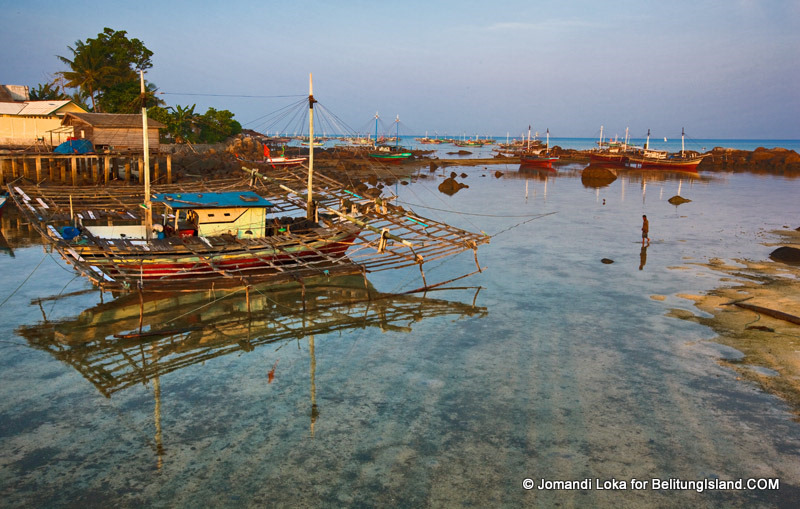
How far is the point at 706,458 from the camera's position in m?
10.9

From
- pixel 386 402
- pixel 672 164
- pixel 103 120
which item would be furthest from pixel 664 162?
pixel 386 402

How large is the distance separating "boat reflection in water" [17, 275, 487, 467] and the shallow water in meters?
0.10

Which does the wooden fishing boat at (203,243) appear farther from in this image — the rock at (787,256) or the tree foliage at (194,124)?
the tree foliage at (194,124)

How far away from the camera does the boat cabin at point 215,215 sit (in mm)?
22469

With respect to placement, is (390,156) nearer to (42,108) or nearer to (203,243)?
(42,108)

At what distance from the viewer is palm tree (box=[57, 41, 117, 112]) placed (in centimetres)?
5669

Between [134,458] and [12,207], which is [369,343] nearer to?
[134,458]

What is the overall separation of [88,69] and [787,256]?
63.8 m

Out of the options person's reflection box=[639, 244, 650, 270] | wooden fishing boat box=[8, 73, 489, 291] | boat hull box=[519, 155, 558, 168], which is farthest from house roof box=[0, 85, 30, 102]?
boat hull box=[519, 155, 558, 168]

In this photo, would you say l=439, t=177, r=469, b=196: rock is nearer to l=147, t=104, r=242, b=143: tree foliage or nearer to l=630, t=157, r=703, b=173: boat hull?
Answer: l=147, t=104, r=242, b=143: tree foliage

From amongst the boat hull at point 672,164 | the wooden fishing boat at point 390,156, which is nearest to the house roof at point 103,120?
the wooden fishing boat at point 390,156

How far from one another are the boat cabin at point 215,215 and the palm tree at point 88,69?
42605 millimetres

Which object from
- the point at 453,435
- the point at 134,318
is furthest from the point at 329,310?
the point at 453,435

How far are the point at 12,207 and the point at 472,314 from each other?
37.4 metres
